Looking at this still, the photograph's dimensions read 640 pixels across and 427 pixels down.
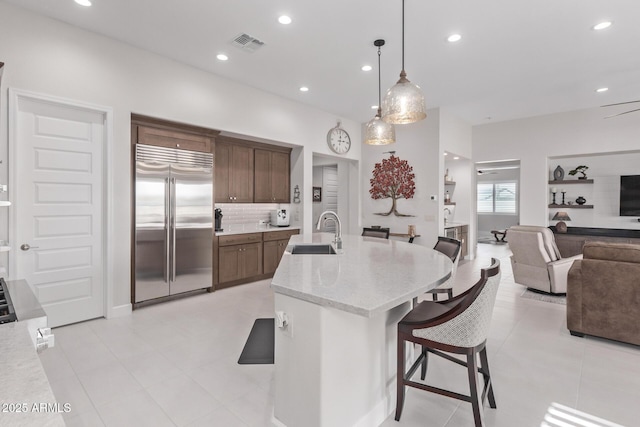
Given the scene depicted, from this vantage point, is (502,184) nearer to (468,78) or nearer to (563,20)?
(468,78)

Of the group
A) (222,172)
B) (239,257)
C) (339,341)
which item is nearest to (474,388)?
(339,341)

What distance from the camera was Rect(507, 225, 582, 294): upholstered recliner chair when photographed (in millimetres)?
4516

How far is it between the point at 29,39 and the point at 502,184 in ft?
44.3

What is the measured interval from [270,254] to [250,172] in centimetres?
144

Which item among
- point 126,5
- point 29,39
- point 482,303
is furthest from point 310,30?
point 482,303

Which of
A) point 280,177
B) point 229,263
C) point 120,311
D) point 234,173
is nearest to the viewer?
point 120,311

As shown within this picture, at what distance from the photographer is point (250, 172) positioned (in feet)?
18.0

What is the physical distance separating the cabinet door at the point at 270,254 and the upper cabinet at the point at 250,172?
2.57 feet

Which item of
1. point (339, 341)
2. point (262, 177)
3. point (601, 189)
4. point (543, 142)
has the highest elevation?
point (543, 142)

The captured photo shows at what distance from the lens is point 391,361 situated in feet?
6.85

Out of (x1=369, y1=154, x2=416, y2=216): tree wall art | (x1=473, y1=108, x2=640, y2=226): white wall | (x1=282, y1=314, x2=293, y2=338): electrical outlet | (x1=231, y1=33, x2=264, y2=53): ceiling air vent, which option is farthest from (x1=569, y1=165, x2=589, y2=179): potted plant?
(x1=282, y1=314, x2=293, y2=338): electrical outlet

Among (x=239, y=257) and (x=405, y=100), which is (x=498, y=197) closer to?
(x=239, y=257)

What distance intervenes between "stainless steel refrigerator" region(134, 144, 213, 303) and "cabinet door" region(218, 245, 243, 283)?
20 cm

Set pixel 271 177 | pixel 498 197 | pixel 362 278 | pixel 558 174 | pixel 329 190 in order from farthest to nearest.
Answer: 1. pixel 498 197
2. pixel 329 190
3. pixel 558 174
4. pixel 271 177
5. pixel 362 278
